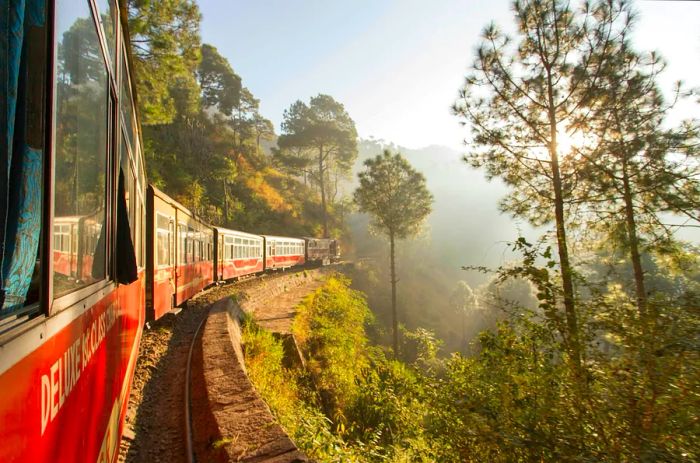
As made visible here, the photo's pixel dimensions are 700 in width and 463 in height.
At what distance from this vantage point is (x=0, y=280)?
1013 millimetres

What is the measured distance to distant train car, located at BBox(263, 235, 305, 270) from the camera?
2241 cm

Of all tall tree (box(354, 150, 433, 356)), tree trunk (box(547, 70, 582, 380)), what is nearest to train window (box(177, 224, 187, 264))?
tree trunk (box(547, 70, 582, 380))

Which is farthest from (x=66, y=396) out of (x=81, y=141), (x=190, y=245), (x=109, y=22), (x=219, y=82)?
(x=219, y=82)

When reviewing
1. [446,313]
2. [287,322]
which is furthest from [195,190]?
[446,313]

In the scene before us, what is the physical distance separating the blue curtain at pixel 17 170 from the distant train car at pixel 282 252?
20472 millimetres

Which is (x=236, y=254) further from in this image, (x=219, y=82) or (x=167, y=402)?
(x=219, y=82)

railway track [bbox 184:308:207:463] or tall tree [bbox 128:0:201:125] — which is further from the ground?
tall tree [bbox 128:0:201:125]

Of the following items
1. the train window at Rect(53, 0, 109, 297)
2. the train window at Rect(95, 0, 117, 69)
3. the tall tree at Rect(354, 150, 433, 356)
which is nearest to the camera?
the train window at Rect(53, 0, 109, 297)

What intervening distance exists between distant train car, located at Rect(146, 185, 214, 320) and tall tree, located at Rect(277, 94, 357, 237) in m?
25.2

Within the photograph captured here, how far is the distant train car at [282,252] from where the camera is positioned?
73.5 ft

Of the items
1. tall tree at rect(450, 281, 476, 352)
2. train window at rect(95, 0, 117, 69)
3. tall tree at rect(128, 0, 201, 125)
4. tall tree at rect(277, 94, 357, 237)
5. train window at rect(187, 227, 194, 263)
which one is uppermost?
tall tree at rect(277, 94, 357, 237)

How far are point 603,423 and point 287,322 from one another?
366 inches

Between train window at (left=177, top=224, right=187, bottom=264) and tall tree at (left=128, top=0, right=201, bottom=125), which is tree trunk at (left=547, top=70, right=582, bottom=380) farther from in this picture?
tall tree at (left=128, top=0, right=201, bottom=125)

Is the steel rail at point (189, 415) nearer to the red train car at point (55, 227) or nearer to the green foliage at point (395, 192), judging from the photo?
the red train car at point (55, 227)
